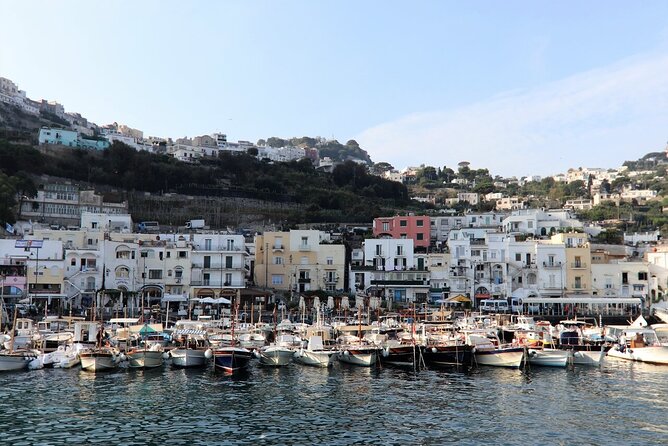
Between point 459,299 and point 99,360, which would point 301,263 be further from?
point 99,360

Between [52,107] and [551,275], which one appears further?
[52,107]

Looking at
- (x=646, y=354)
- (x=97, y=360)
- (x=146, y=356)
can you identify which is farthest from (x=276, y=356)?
(x=646, y=354)

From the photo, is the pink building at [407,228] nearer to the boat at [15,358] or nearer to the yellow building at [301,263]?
the yellow building at [301,263]

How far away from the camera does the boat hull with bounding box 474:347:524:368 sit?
40562 mm

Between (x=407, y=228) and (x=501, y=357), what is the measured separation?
41560mm

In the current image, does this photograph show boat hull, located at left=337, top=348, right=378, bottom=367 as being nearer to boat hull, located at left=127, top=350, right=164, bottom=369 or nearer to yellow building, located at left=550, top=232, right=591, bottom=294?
boat hull, located at left=127, top=350, right=164, bottom=369

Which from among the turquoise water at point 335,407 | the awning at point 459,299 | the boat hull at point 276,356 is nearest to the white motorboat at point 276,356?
the boat hull at point 276,356

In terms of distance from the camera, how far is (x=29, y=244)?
2446 inches

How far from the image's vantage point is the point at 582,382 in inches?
1415

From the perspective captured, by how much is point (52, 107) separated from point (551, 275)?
159075 mm

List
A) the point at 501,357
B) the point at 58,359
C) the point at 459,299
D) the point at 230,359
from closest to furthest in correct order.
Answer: the point at 230,359, the point at 58,359, the point at 501,357, the point at 459,299

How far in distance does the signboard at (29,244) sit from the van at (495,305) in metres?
44.3

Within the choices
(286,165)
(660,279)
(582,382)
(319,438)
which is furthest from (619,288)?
(286,165)

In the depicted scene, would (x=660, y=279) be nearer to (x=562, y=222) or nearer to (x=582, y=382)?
(x=562, y=222)
